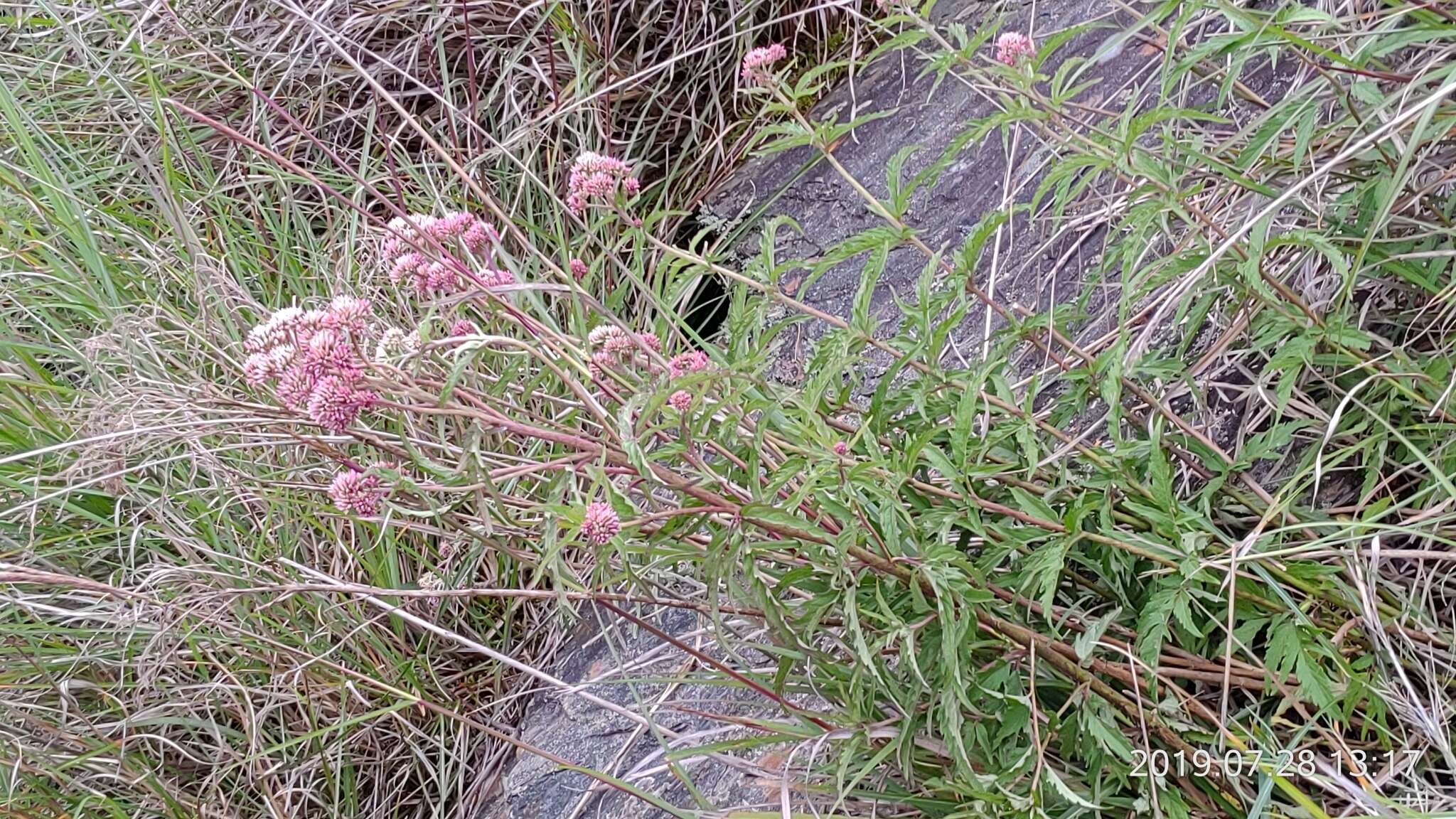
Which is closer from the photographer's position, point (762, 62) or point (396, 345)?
point (396, 345)

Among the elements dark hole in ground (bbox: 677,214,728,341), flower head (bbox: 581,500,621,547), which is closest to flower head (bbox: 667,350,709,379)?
flower head (bbox: 581,500,621,547)

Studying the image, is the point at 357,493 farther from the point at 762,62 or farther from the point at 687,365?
the point at 762,62

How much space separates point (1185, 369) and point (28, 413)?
2287 mm

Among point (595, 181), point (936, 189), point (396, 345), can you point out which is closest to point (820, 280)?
point (936, 189)

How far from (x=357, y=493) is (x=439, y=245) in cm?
33

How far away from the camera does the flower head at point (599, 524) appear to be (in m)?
1.19

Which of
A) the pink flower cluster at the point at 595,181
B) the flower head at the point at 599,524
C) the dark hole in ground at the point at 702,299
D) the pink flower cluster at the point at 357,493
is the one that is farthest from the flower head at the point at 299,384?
the dark hole in ground at the point at 702,299

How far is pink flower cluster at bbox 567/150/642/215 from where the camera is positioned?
1.53 m

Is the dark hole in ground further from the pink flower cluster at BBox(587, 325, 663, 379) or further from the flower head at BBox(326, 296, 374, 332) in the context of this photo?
the flower head at BBox(326, 296, 374, 332)

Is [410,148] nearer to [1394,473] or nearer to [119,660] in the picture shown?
[119,660]

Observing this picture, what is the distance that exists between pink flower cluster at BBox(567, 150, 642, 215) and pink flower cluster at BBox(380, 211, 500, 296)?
13 cm

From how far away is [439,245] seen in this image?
1.44m

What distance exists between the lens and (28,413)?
2.43 meters

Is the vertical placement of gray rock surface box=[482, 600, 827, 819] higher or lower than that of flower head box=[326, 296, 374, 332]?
lower
